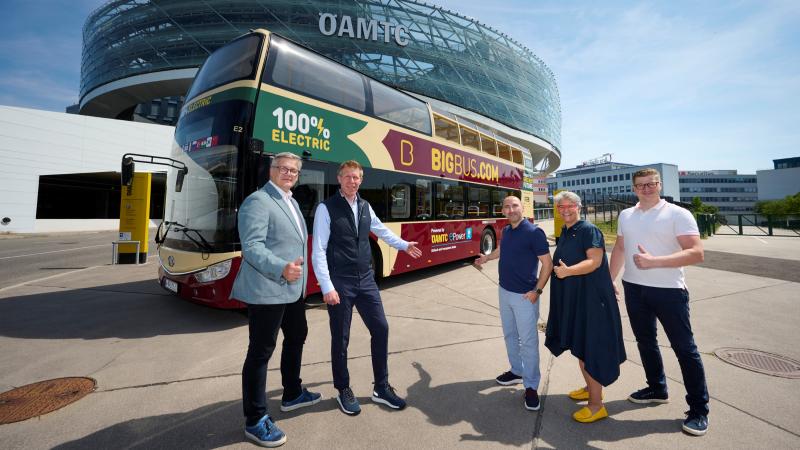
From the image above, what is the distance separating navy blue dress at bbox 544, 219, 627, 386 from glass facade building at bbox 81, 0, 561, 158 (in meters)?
32.9

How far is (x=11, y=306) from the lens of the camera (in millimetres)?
5312

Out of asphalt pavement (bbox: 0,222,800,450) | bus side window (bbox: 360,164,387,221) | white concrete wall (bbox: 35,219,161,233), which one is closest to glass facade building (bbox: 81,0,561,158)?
white concrete wall (bbox: 35,219,161,233)

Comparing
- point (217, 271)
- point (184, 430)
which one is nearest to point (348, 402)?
point (184, 430)

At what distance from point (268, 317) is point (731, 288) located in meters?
8.40

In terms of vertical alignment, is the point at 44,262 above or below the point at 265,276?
below

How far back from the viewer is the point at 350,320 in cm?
261

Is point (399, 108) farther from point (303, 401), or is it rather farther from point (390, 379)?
point (303, 401)

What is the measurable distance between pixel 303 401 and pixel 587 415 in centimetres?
214

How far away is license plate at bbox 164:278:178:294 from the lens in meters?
4.59

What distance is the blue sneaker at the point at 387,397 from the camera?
2.58 m

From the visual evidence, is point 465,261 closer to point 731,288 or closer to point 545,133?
point 731,288

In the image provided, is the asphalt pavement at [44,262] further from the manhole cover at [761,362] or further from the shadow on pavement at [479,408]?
the manhole cover at [761,362]

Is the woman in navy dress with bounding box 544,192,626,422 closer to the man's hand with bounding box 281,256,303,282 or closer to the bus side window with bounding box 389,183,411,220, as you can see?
the man's hand with bounding box 281,256,303,282

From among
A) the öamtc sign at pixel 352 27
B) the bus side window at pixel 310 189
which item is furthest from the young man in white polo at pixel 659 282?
the öamtc sign at pixel 352 27
